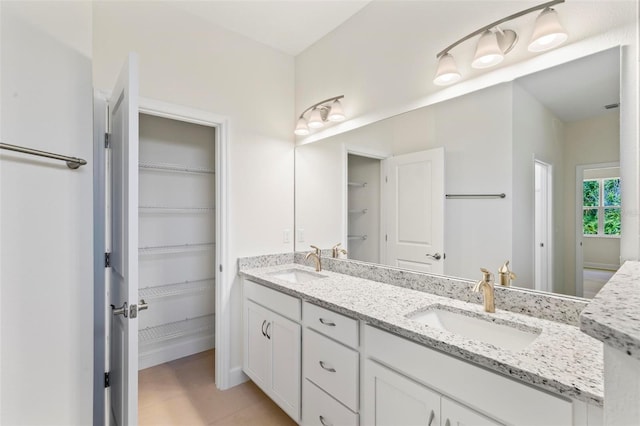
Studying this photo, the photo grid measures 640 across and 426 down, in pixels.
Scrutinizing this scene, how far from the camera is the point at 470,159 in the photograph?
158 centimetres

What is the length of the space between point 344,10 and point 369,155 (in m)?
1.07

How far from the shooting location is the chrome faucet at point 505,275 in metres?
1.38

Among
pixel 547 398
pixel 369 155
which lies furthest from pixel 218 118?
pixel 547 398

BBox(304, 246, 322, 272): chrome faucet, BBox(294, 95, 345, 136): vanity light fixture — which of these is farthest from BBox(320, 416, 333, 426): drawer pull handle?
BBox(294, 95, 345, 136): vanity light fixture

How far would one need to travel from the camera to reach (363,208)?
2230 millimetres

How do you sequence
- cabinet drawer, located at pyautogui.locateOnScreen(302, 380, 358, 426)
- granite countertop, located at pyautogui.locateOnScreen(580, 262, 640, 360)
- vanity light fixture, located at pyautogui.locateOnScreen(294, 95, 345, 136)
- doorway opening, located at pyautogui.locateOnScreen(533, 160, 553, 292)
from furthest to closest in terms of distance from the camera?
vanity light fixture, located at pyautogui.locateOnScreen(294, 95, 345, 136) → cabinet drawer, located at pyautogui.locateOnScreen(302, 380, 358, 426) → doorway opening, located at pyautogui.locateOnScreen(533, 160, 553, 292) → granite countertop, located at pyautogui.locateOnScreen(580, 262, 640, 360)

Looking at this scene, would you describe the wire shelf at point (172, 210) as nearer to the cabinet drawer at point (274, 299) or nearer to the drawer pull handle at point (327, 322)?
the cabinet drawer at point (274, 299)

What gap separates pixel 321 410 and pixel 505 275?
1.16 m

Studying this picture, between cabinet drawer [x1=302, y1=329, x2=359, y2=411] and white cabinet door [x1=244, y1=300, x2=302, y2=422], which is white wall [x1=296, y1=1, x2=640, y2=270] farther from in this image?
white cabinet door [x1=244, y1=300, x2=302, y2=422]

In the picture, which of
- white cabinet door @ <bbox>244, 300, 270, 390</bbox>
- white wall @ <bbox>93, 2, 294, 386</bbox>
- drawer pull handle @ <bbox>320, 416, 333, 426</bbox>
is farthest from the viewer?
white cabinet door @ <bbox>244, 300, 270, 390</bbox>

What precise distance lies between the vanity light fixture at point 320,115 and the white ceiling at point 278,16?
1.88 feet

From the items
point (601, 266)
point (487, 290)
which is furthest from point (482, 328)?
point (601, 266)

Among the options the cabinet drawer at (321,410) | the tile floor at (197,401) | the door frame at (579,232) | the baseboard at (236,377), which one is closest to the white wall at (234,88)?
the baseboard at (236,377)

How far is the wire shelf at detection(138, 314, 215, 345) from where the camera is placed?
2.72 m
